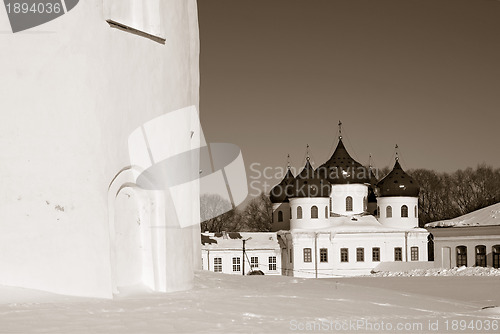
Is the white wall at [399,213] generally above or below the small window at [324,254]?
above

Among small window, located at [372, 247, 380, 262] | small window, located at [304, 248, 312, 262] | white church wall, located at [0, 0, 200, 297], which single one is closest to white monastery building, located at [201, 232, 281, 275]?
small window, located at [304, 248, 312, 262]

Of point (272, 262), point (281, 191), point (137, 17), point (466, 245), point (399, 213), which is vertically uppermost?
point (137, 17)

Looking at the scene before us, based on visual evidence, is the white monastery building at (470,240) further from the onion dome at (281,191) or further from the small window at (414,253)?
the onion dome at (281,191)

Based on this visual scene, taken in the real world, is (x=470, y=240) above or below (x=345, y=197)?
below

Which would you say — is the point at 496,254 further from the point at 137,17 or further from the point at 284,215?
the point at 137,17

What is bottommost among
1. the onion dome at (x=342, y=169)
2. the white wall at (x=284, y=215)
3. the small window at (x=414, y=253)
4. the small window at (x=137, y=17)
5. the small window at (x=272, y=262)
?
the small window at (x=272, y=262)

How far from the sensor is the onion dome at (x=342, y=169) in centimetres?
5306

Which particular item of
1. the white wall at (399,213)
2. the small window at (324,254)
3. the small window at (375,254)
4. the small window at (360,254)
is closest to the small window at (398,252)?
the small window at (375,254)

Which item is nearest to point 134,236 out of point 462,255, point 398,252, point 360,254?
point 462,255

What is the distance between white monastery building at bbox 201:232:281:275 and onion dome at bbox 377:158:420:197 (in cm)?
812

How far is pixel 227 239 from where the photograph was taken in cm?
5031

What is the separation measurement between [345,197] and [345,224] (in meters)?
3.37

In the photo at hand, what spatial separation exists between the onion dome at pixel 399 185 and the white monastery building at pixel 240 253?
812cm

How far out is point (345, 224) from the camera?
50.6m
